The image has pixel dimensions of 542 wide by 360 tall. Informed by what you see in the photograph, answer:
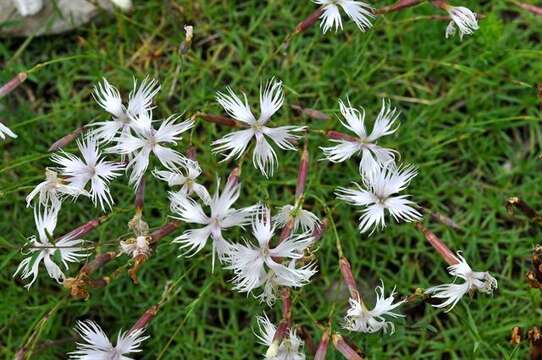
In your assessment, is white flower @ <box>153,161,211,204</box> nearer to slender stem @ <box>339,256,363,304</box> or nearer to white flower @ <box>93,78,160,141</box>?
white flower @ <box>93,78,160,141</box>

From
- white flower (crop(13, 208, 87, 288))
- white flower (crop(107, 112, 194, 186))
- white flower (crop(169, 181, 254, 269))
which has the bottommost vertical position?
white flower (crop(13, 208, 87, 288))

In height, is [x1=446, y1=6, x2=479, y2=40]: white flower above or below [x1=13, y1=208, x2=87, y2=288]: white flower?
above

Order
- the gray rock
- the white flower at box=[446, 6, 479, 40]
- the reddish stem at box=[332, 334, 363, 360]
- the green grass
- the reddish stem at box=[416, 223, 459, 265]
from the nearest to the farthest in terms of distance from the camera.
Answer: the reddish stem at box=[332, 334, 363, 360] < the reddish stem at box=[416, 223, 459, 265] < the white flower at box=[446, 6, 479, 40] < the green grass < the gray rock

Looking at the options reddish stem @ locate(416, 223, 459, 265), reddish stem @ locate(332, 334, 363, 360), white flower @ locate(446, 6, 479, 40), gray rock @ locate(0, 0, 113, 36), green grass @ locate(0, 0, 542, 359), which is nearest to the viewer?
reddish stem @ locate(332, 334, 363, 360)

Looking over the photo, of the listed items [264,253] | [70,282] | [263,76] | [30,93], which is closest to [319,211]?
[263,76]

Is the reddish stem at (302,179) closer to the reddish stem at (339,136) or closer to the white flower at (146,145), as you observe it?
the reddish stem at (339,136)

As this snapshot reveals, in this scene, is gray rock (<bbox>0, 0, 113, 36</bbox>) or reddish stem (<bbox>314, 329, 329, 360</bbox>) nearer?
reddish stem (<bbox>314, 329, 329, 360</bbox>)

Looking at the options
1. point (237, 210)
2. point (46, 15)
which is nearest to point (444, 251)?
point (237, 210)

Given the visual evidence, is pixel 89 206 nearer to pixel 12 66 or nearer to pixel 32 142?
pixel 32 142

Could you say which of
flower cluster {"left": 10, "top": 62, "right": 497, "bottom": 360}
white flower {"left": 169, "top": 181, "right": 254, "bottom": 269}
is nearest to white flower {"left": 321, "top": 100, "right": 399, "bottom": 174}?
flower cluster {"left": 10, "top": 62, "right": 497, "bottom": 360}
